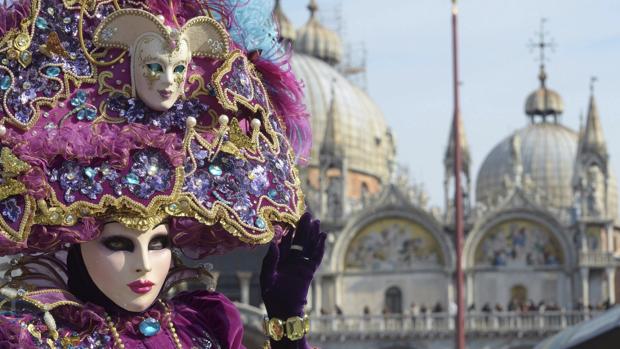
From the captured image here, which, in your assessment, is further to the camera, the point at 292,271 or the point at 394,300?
the point at 394,300

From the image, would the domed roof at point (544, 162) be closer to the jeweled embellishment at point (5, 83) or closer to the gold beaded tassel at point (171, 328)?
the gold beaded tassel at point (171, 328)

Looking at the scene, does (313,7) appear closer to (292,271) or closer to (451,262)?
(451,262)

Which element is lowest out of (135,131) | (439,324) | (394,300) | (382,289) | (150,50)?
(135,131)

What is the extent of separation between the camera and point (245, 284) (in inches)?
1405

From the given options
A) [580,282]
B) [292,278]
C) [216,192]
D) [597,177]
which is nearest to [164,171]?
[216,192]

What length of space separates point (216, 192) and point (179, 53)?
17.3 inches

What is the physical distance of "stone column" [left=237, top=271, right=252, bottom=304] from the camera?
35656 millimetres

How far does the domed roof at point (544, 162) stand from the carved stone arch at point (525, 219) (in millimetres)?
10319

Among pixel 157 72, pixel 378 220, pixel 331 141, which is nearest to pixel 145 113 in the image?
pixel 157 72

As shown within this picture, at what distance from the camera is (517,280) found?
37688mm

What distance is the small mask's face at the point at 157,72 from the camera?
4512 mm

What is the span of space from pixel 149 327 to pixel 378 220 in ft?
111

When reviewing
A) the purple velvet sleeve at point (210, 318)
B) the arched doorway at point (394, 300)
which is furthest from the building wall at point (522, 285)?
the purple velvet sleeve at point (210, 318)

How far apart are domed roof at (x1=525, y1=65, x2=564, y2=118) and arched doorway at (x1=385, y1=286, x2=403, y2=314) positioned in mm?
14363
